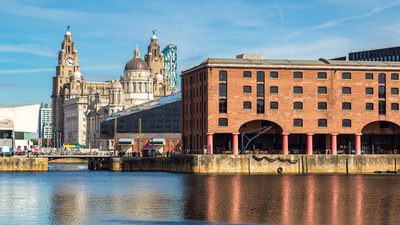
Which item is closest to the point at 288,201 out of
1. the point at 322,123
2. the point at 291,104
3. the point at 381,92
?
the point at 291,104

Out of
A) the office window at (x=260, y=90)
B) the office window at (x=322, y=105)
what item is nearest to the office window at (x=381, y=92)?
the office window at (x=322, y=105)

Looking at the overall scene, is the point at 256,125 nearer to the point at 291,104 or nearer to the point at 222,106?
the point at 291,104

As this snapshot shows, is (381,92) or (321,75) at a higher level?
(321,75)

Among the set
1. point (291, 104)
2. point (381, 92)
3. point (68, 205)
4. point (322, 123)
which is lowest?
point (68, 205)

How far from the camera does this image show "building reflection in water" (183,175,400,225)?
7838cm

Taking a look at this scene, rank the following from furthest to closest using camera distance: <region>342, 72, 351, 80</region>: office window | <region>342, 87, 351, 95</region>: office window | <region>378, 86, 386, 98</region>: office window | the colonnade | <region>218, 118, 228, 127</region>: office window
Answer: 1. <region>378, 86, 386, 98</region>: office window
2. <region>342, 87, 351, 95</region>: office window
3. <region>342, 72, 351, 80</region>: office window
4. the colonnade
5. <region>218, 118, 228, 127</region>: office window

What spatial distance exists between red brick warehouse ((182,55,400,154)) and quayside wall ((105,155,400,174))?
6.66 meters

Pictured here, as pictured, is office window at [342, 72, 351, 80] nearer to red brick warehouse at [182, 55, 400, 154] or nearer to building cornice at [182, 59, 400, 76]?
red brick warehouse at [182, 55, 400, 154]

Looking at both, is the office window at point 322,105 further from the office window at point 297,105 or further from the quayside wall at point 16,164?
the quayside wall at point 16,164

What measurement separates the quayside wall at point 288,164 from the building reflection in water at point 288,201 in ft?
47.2

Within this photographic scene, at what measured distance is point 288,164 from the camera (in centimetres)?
15462

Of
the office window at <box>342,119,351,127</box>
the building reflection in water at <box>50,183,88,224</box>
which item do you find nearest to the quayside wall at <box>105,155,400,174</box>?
the office window at <box>342,119,351,127</box>

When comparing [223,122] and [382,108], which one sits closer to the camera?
[223,122]

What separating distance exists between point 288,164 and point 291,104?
40.1 feet
